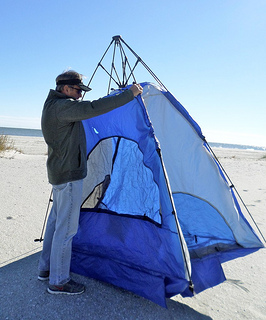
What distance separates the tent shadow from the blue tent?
139 mm

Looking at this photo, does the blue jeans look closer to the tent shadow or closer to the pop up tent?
the tent shadow

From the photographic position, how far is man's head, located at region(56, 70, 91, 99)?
Result: 8.72 feet

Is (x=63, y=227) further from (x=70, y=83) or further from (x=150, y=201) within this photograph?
(x=70, y=83)

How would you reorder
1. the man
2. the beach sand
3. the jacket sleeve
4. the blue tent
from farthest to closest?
the blue tent < the man < the beach sand < the jacket sleeve

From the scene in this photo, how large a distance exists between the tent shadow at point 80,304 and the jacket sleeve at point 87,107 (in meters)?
1.65

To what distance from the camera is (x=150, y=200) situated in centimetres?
319

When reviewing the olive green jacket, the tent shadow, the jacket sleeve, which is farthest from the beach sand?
the jacket sleeve

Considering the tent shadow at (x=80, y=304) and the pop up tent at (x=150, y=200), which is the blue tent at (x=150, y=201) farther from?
the tent shadow at (x=80, y=304)

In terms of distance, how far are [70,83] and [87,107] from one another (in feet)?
1.47

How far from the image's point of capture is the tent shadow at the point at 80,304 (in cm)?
244

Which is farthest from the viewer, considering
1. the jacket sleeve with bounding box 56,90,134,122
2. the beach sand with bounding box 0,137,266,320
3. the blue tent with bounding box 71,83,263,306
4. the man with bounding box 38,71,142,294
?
the blue tent with bounding box 71,83,263,306

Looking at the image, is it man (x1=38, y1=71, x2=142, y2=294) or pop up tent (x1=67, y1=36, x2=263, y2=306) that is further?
pop up tent (x1=67, y1=36, x2=263, y2=306)

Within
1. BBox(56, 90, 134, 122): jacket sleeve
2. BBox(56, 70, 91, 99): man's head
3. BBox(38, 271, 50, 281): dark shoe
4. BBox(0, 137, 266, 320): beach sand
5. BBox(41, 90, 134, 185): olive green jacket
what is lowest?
BBox(0, 137, 266, 320): beach sand

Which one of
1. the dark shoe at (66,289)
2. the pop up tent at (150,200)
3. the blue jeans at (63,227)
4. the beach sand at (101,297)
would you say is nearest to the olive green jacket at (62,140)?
the blue jeans at (63,227)
